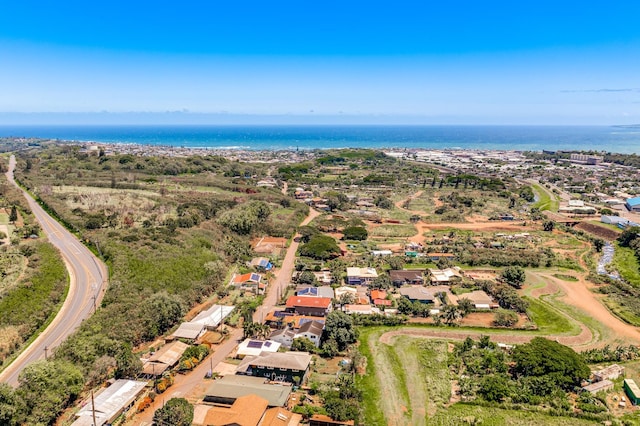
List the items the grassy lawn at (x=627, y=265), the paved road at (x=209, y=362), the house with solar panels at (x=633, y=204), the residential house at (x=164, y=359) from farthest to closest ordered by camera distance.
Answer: the house with solar panels at (x=633, y=204), the grassy lawn at (x=627, y=265), the residential house at (x=164, y=359), the paved road at (x=209, y=362)

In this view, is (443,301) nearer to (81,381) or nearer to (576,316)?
(576,316)

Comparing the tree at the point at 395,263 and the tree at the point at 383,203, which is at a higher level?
the tree at the point at 383,203

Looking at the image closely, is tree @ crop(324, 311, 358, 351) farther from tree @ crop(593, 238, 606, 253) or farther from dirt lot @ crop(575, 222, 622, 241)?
dirt lot @ crop(575, 222, 622, 241)

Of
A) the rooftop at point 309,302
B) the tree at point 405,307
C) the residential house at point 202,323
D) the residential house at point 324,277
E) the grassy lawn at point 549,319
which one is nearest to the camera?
the residential house at point 202,323

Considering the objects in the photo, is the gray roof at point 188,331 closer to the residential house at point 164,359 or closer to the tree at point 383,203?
the residential house at point 164,359

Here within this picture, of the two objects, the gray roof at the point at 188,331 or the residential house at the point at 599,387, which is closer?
the residential house at the point at 599,387

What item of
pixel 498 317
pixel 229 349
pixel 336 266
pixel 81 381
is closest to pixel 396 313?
pixel 498 317

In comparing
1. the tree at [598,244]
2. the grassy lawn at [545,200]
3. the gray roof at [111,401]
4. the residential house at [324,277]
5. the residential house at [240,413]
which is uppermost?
the grassy lawn at [545,200]

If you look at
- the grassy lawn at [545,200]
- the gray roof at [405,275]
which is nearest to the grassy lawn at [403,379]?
the gray roof at [405,275]

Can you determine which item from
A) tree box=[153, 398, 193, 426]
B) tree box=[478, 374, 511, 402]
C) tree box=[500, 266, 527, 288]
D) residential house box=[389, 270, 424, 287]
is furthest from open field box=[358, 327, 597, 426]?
tree box=[500, 266, 527, 288]
